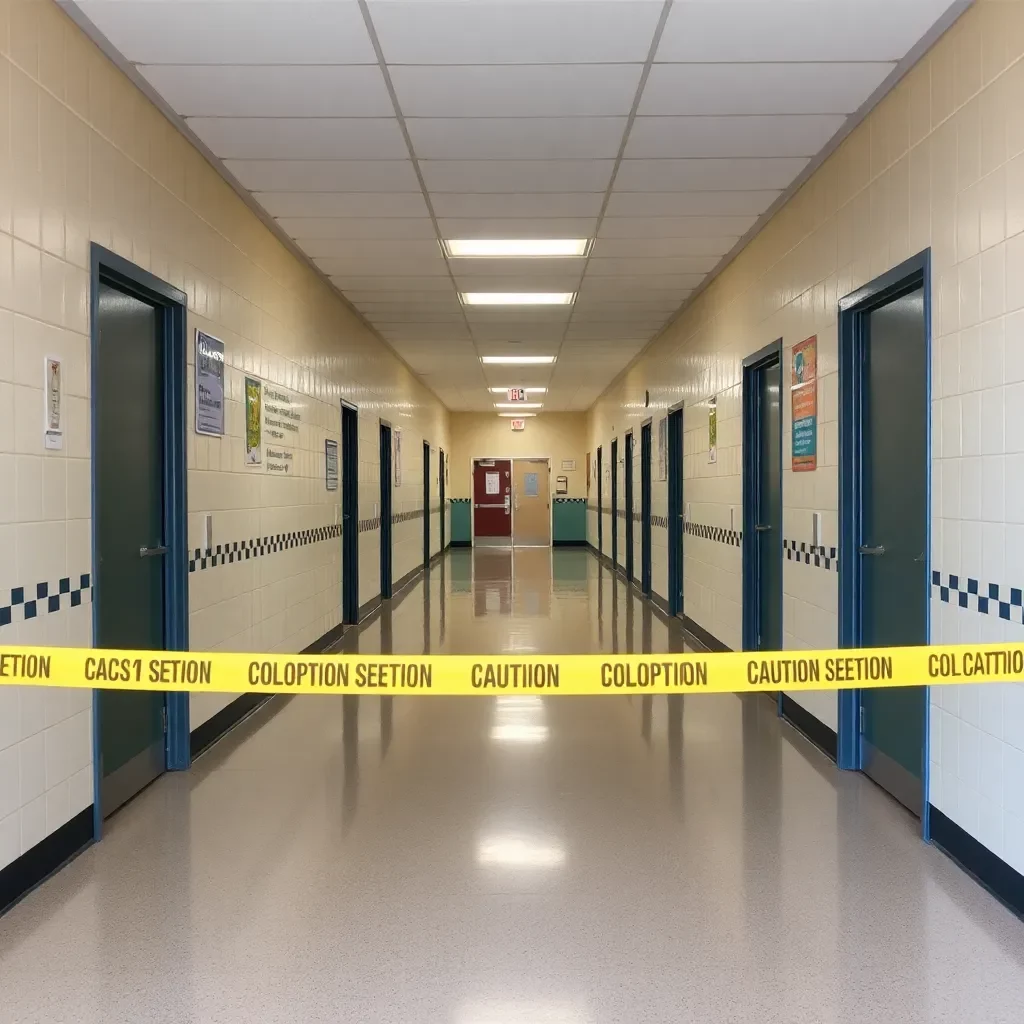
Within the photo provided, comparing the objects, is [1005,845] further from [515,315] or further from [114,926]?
[515,315]

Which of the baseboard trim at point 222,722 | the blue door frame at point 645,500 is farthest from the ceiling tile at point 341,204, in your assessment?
the blue door frame at point 645,500

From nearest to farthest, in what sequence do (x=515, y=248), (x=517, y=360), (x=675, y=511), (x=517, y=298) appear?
1. (x=515, y=248)
2. (x=517, y=298)
3. (x=675, y=511)
4. (x=517, y=360)

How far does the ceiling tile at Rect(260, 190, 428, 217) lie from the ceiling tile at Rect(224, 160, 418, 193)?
0.10m

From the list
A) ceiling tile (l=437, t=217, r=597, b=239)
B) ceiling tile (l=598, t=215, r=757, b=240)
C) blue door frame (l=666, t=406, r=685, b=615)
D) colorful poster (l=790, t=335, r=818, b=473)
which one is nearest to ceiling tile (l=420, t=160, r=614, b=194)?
ceiling tile (l=437, t=217, r=597, b=239)

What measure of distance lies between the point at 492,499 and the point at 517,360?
31.7 feet

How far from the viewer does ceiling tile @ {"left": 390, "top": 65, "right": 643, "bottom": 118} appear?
3604 millimetres

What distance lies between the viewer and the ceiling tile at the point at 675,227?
18.2 feet

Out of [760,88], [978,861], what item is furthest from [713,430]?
[978,861]

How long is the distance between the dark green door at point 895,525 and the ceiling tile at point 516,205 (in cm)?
178

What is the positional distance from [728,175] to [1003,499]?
100 inches

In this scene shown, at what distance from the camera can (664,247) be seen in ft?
20.3

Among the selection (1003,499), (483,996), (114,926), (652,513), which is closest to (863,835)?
(1003,499)

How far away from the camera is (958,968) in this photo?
2.44 meters

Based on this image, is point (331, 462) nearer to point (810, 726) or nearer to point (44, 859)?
point (810, 726)
